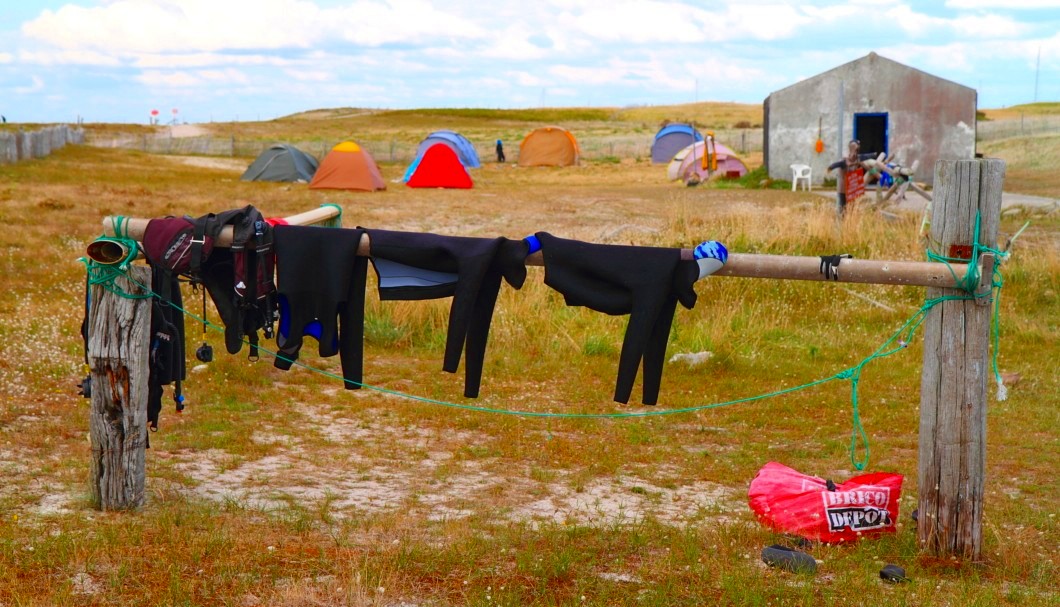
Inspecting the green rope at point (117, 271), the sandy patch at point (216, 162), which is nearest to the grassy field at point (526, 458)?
the green rope at point (117, 271)

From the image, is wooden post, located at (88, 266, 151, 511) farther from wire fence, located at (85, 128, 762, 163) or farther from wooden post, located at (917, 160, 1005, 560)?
wire fence, located at (85, 128, 762, 163)

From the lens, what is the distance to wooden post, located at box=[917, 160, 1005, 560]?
4523 mm

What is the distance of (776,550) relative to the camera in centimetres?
459

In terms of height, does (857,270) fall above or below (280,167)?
below

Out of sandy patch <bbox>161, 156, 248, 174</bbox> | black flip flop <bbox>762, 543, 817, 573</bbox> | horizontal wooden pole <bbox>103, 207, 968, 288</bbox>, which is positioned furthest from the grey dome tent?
black flip flop <bbox>762, 543, 817, 573</bbox>

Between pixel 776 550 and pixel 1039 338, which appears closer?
pixel 776 550

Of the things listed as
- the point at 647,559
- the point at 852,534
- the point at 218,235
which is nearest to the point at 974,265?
the point at 852,534

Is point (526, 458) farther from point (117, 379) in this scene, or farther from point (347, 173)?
point (347, 173)

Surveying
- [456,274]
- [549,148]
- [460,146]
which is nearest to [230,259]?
[456,274]

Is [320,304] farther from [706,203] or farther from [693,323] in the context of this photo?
[706,203]

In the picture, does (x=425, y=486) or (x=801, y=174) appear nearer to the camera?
(x=425, y=486)

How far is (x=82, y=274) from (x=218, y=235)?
27.2 feet

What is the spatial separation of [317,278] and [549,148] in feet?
122

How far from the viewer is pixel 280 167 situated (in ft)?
99.9
